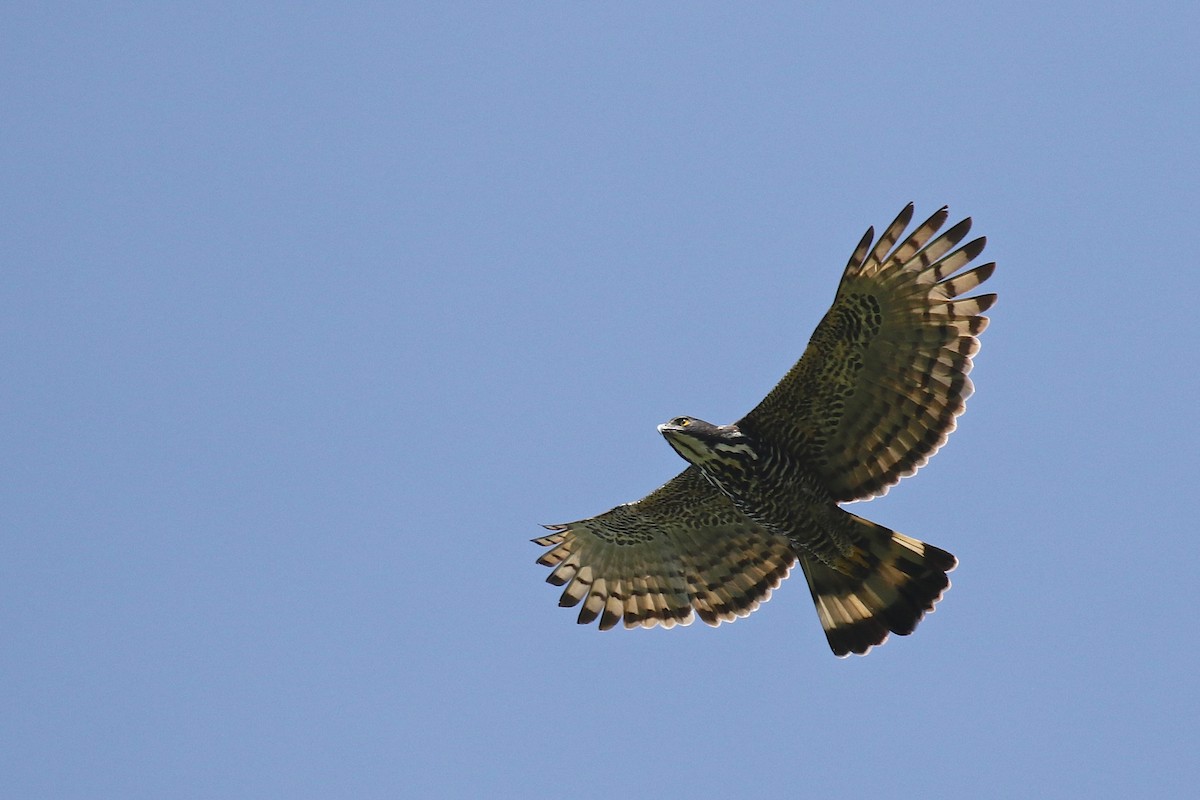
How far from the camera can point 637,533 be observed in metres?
15.3

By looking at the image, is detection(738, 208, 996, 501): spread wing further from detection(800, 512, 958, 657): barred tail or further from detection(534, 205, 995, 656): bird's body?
detection(800, 512, 958, 657): barred tail

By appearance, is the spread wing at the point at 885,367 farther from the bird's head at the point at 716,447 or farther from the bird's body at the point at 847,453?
the bird's head at the point at 716,447

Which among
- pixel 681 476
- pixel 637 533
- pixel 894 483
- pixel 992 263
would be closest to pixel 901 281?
pixel 992 263

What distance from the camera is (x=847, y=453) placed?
45.9 ft

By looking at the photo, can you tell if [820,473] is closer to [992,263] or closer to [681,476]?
[681,476]

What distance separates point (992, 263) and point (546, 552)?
564 centimetres

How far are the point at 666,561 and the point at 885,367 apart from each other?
343 centimetres

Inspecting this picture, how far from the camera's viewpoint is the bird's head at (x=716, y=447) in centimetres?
1377

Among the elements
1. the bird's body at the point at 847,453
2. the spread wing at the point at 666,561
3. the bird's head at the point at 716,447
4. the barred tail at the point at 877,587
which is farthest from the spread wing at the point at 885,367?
the spread wing at the point at 666,561

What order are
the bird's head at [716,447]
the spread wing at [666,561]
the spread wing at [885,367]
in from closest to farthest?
the spread wing at [885,367] → the bird's head at [716,447] → the spread wing at [666,561]

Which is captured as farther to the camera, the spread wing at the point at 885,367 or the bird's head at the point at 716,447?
the bird's head at the point at 716,447

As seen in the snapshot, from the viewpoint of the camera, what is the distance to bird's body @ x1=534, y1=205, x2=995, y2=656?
13.2 metres

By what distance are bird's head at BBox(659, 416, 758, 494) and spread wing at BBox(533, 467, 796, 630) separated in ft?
3.23

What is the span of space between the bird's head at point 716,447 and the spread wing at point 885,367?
0.86 ft
